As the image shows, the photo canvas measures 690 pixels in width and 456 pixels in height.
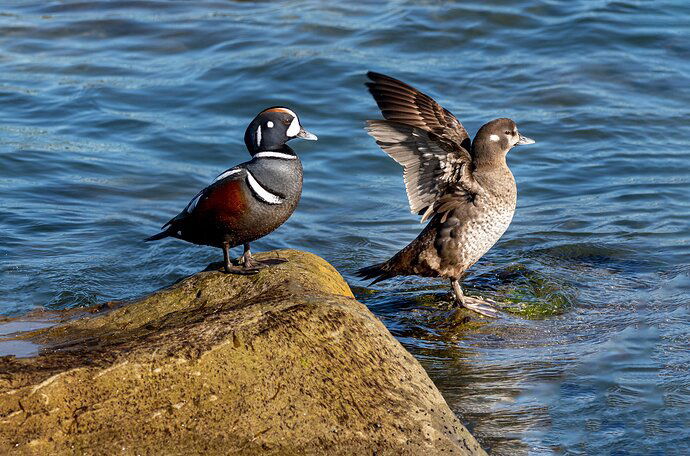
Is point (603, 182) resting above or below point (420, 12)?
below

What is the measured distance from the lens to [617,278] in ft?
26.0

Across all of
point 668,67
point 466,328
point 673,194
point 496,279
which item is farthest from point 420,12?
point 466,328

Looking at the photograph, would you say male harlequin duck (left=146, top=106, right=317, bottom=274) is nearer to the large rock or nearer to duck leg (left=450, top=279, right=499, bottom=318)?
the large rock

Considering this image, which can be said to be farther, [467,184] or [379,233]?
[379,233]

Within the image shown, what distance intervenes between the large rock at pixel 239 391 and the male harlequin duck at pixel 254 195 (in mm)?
1112

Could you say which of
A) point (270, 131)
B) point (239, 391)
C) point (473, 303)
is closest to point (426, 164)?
point (473, 303)

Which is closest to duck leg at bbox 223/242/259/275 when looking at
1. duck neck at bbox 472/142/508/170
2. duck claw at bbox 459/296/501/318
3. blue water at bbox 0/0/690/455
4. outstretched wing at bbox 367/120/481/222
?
blue water at bbox 0/0/690/455

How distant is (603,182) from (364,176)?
2.60 m

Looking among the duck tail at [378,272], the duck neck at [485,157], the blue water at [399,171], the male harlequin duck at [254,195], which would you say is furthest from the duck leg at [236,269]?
the duck neck at [485,157]

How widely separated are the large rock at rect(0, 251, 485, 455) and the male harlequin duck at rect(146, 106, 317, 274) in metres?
1.11

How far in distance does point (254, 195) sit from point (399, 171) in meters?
5.69

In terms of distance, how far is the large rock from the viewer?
4.02 m

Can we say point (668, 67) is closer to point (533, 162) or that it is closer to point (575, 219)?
point (533, 162)

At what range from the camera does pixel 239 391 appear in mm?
4160
